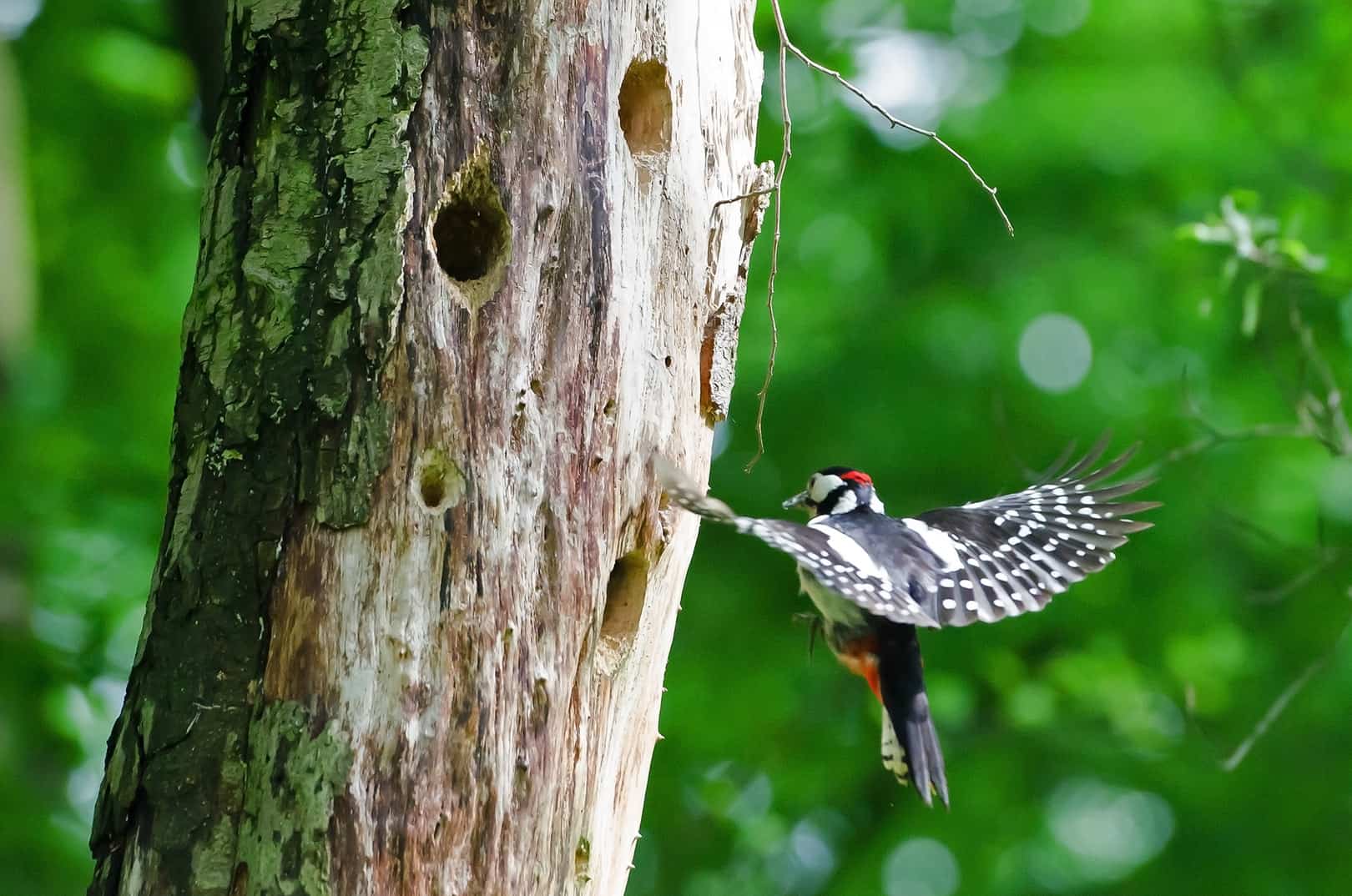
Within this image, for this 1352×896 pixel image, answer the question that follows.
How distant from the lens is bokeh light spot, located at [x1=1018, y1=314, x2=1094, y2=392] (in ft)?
20.5

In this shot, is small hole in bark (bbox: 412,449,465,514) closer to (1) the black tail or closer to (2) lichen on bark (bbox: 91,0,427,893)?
(2) lichen on bark (bbox: 91,0,427,893)

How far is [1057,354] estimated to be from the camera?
638 cm

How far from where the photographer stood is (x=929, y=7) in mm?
6508

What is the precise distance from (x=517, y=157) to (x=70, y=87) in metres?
4.91

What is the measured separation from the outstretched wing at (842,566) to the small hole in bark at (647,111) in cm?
71

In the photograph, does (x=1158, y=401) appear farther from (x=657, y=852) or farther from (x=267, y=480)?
(x=267, y=480)

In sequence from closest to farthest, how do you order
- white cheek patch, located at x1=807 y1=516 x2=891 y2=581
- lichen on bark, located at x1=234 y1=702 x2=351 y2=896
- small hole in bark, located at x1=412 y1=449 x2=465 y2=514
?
lichen on bark, located at x1=234 y1=702 x2=351 y2=896, small hole in bark, located at x1=412 y1=449 x2=465 y2=514, white cheek patch, located at x1=807 y1=516 x2=891 y2=581

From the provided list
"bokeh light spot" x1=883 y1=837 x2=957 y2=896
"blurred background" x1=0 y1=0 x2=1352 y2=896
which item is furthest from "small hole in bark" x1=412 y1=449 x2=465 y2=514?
"bokeh light spot" x1=883 y1=837 x2=957 y2=896

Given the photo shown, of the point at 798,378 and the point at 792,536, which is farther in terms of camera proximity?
the point at 798,378

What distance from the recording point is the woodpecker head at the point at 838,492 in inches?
152

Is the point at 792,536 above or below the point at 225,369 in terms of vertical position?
below

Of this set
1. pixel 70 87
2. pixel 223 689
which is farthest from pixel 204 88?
pixel 223 689

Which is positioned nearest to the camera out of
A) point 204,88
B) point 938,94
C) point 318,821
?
point 318,821

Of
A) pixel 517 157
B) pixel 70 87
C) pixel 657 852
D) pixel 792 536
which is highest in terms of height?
pixel 70 87
